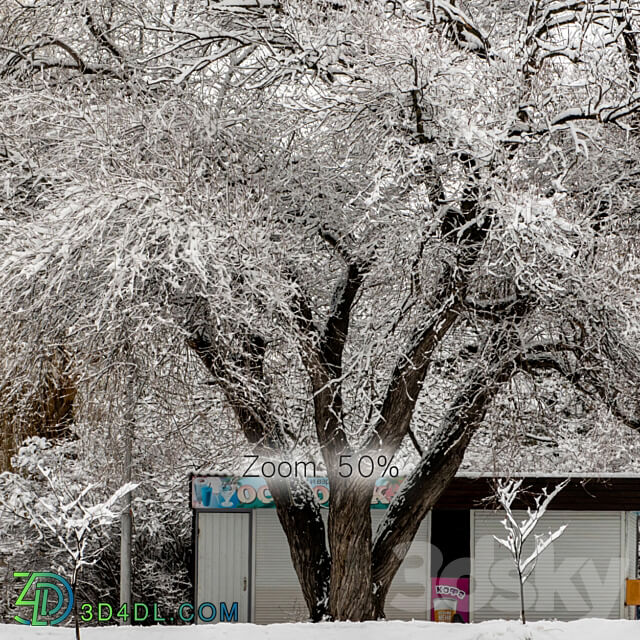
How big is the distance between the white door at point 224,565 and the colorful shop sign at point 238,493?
1.27 feet

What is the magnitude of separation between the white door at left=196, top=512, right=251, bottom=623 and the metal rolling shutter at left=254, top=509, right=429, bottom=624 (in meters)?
0.21

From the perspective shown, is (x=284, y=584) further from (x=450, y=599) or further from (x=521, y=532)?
(x=521, y=532)

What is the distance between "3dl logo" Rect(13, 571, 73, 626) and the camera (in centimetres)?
1451

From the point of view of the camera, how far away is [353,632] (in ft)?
28.1

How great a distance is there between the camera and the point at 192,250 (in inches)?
257

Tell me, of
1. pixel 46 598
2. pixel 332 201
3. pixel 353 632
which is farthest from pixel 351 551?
pixel 46 598

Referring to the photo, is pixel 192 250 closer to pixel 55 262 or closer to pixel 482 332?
pixel 55 262

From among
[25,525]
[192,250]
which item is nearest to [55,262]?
[192,250]

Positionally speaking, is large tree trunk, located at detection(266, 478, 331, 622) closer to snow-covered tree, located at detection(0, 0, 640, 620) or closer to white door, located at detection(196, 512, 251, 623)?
snow-covered tree, located at detection(0, 0, 640, 620)

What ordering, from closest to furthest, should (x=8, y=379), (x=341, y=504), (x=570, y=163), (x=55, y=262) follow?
(x=55, y=262), (x=570, y=163), (x=8, y=379), (x=341, y=504)

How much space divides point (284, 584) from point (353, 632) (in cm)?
735

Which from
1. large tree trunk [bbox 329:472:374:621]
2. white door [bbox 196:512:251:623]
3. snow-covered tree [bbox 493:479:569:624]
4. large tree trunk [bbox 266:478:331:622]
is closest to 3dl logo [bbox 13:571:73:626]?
white door [bbox 196:512:251:623]

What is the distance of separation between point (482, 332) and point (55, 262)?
392 cm

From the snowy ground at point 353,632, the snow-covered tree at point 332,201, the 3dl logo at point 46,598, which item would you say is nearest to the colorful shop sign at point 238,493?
the 3dl logo at point 46,598
